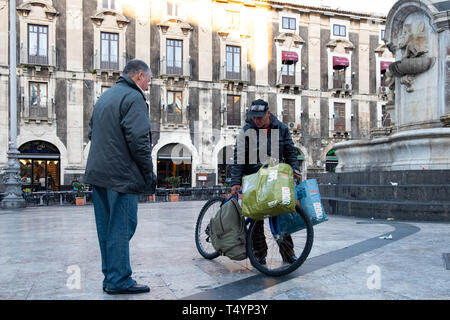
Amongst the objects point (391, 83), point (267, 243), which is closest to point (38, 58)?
point (391, 83)

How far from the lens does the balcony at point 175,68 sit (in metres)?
29.2

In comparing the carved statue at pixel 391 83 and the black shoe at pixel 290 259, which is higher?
the carved statue at pixel 391 83

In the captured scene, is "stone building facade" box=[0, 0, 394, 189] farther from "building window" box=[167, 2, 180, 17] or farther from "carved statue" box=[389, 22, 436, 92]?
"carved statue" box=[389, 22, 436, 92]

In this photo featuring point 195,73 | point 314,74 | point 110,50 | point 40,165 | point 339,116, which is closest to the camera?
point 40,165

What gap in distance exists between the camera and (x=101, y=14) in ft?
91.8

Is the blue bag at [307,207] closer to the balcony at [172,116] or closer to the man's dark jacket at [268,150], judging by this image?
the man's dark jacket at [268,150]

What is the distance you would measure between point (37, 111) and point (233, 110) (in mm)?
12508

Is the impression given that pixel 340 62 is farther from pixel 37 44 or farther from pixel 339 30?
pixel 37 44

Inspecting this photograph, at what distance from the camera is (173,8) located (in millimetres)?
29641

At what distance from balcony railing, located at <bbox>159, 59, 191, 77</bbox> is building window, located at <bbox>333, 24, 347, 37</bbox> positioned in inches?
480

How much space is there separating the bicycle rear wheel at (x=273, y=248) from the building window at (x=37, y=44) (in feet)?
84.1

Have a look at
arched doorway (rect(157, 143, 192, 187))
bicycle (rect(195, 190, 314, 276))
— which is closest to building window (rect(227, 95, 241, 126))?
arched doorway (rect(157, 143, 192, 187))

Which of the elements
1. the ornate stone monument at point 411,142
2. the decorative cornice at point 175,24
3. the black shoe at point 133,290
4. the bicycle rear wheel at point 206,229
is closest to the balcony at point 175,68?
the decorative cornice at point 175,24
